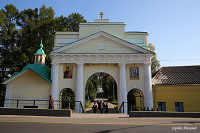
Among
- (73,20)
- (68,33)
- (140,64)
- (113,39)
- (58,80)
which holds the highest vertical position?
(73,20)

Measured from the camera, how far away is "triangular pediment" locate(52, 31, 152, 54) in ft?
59.1

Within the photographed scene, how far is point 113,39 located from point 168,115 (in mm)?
10142

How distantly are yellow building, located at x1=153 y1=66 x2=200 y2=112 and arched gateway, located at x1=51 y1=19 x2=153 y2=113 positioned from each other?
251 centimetres

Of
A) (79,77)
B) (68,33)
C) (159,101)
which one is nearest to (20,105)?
(79,77)

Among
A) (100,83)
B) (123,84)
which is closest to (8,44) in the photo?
(123,84)

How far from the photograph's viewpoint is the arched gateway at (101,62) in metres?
17.7

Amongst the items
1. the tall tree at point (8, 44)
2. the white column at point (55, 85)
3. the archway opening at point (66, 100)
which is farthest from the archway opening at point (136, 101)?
the tall tree at point (8, 44)

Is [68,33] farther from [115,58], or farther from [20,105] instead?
[20,105]

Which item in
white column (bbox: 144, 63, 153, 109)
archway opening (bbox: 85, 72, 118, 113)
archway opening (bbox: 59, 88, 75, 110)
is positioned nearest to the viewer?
white column (bbox: 144, 63, 153, 109)

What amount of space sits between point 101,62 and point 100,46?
1.90m

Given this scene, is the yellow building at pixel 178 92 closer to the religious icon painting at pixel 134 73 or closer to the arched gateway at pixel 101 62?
the arched gateway at pixel 101 62

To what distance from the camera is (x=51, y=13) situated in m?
30.6

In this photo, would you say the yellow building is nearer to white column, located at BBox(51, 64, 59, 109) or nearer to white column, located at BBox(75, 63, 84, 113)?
white column, located at BBox(75, 63, 84, 113)

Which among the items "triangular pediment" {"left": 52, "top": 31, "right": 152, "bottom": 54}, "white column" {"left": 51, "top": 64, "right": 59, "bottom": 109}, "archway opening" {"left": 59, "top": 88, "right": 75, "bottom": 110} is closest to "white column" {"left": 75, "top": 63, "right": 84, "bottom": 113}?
"archway opening" {"left": 59, "top": 88, "right": 75, "bottom": 110}
